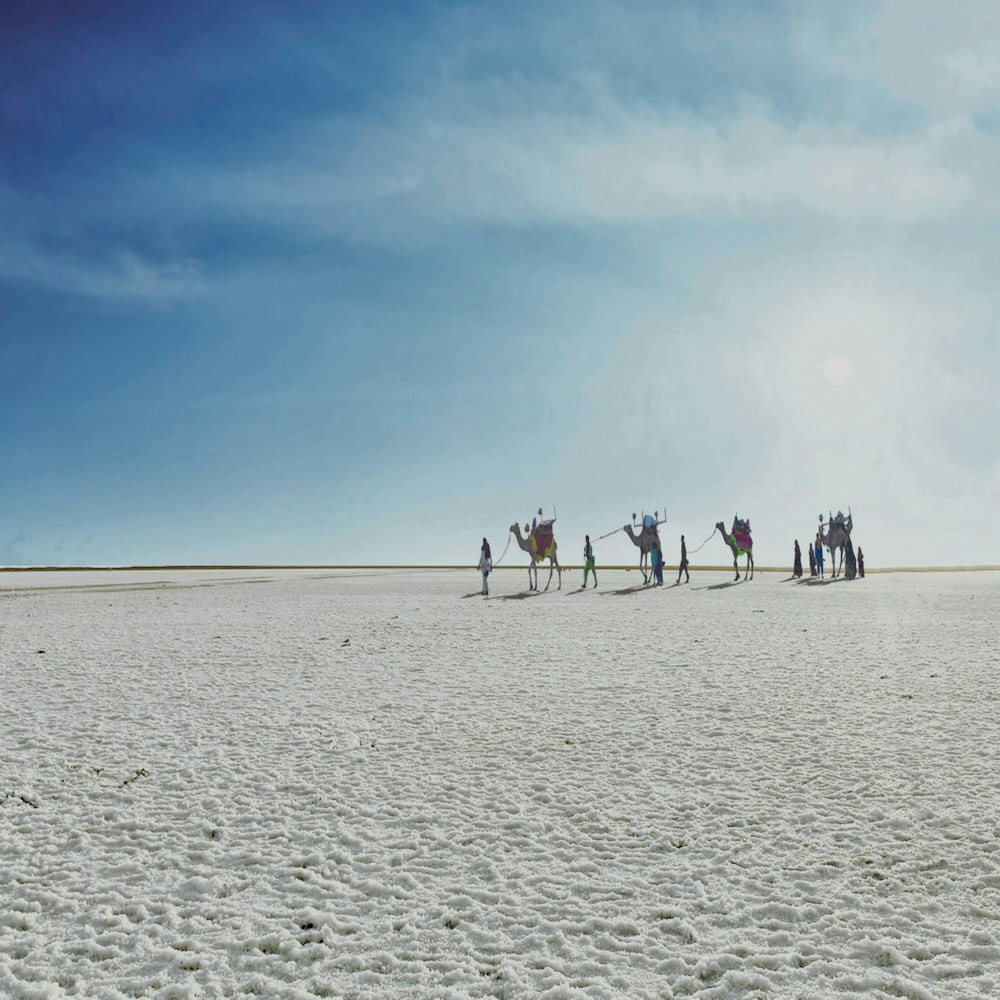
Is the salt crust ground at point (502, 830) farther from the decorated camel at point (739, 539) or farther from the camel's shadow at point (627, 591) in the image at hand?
the decorated camel at point (739, 539)

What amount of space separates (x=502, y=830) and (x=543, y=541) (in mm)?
30635

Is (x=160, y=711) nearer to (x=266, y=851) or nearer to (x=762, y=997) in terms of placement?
(x=266, y=851)

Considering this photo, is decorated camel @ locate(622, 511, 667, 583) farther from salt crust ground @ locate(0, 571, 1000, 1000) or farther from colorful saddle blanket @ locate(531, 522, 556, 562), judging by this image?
salt crust ground @ locate(0, 571, 1000, 1000)

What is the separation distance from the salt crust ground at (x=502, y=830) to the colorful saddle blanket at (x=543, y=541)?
22726mm

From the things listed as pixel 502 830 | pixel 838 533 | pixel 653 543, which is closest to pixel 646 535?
pixel 653 543

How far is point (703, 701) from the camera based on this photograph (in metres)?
10.4

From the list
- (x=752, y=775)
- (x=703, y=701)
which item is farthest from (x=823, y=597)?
(x=752, y=775)

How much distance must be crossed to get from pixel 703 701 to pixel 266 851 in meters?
6.44

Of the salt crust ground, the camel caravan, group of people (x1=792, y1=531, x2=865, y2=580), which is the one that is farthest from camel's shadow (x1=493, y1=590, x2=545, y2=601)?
group of people (x1=792, y1=531, x2=865, y2=580)

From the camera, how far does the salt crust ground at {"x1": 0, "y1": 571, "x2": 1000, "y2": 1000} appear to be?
4.11 m

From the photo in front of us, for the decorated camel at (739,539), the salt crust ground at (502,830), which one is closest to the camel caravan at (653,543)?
the decorated camel at (739,539)

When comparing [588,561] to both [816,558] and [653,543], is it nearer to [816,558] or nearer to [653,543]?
[653,543]

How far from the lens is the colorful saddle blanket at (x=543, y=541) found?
3656cm

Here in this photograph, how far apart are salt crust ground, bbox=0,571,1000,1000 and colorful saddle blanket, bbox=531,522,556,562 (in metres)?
22.7
